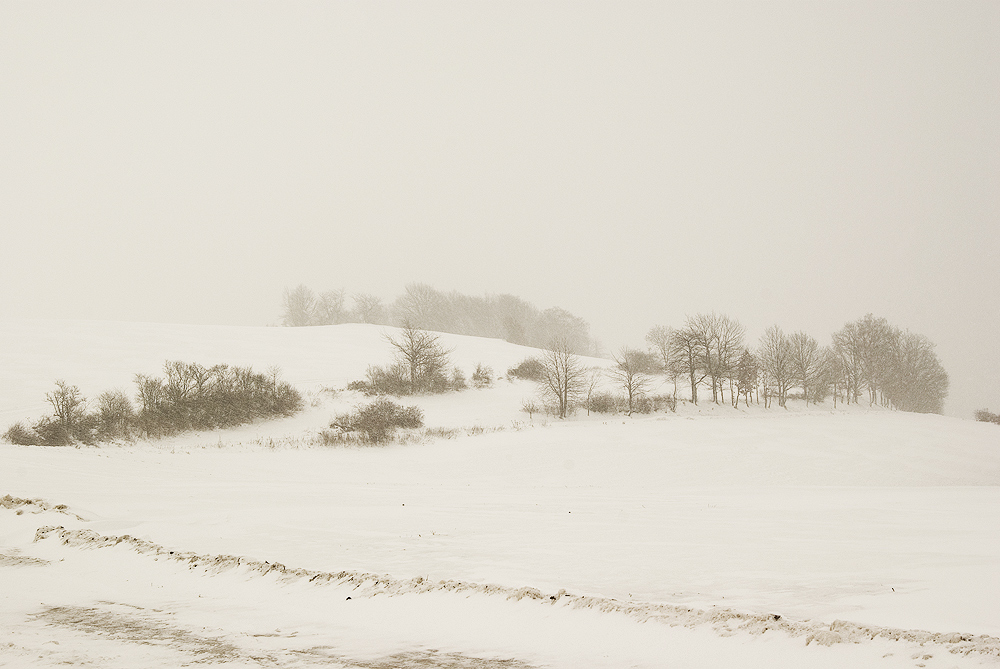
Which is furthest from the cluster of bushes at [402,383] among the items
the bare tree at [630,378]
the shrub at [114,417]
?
the shrub at [114,417]

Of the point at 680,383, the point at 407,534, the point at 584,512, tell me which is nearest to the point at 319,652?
the point at 407,534

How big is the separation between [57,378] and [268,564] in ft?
114

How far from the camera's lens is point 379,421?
2653cm

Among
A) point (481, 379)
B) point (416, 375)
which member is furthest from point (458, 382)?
point (416, 375)

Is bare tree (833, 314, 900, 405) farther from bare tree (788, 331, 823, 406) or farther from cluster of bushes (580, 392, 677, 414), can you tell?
cluster of bushes (580, 392, 677, 414)

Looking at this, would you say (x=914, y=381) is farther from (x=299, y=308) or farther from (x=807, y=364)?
(x=299, y=308)

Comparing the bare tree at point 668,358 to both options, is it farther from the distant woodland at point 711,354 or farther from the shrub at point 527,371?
the shrub at point 527,371

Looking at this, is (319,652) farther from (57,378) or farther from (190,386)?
(57,378)

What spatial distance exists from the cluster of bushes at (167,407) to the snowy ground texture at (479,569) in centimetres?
648

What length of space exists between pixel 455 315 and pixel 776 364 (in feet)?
181

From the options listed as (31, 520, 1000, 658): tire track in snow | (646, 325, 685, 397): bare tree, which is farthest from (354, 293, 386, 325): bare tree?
(31, 520, 1000, 658): tire track in snow

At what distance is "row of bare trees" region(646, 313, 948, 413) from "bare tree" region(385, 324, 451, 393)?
1957 cm

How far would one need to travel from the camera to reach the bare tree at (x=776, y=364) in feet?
161

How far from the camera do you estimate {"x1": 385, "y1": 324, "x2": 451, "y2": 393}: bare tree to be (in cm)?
4028
